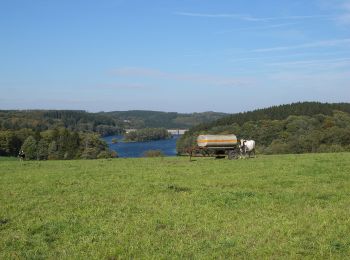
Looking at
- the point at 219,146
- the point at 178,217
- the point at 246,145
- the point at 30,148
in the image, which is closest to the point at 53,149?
the point at 30,148

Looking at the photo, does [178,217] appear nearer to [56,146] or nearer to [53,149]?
[53,149]

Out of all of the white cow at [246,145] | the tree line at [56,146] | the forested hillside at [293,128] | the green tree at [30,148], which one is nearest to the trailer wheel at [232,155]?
the white cow at [246,145]

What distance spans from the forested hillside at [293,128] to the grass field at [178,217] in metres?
37.5

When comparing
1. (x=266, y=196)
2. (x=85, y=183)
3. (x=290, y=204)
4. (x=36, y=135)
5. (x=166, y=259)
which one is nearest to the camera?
(x=166, y=259)

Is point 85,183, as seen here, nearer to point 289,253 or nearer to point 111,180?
point 111,180

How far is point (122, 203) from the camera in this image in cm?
1492

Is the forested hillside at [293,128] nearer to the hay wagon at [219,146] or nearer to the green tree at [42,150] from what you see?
the hay wagon at [219,146]

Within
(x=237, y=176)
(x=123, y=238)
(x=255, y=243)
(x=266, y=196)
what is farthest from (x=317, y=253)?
(x=237, y=176)

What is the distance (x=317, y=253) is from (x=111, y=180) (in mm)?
13041

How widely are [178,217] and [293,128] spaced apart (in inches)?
3768

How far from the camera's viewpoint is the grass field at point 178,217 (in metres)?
9.87

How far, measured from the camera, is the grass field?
9.87 m

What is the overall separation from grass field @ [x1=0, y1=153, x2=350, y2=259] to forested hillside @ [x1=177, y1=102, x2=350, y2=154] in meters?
37.5

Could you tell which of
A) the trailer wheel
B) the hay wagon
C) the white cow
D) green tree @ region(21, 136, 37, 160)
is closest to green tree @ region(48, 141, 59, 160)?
green tree @ region(21, 136, 37, 160)
